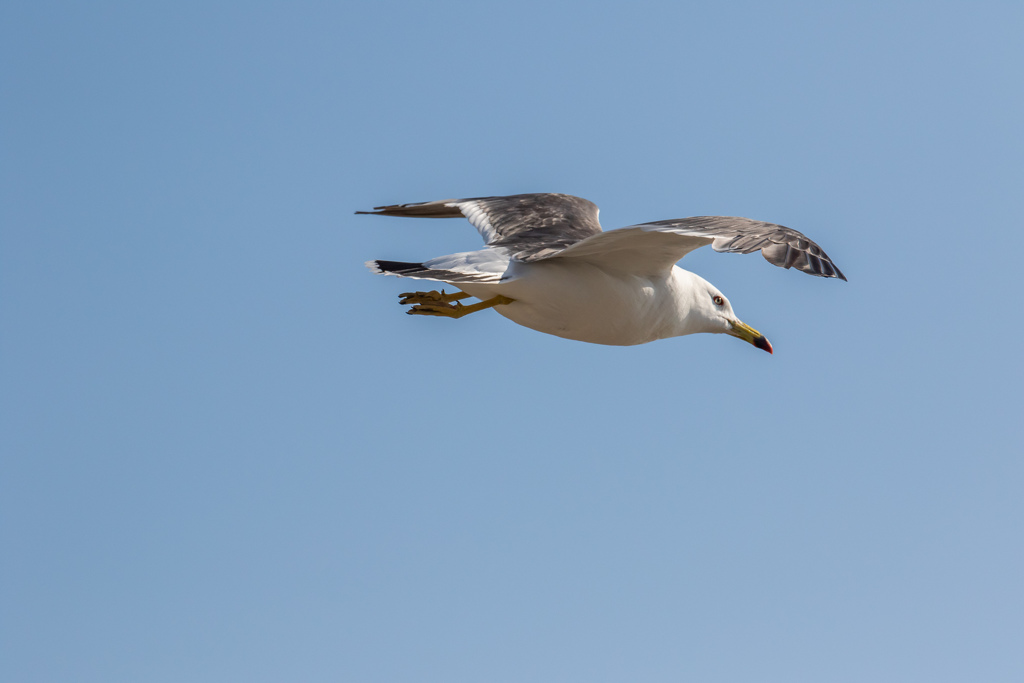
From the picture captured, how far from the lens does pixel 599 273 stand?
9.08 meters

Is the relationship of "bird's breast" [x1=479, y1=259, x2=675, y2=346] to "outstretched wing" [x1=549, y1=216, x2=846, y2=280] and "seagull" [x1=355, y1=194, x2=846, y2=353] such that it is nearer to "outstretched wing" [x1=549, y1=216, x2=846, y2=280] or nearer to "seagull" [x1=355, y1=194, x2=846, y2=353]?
"seagull" [x1=355, y1=194, x2=846, y2=353]

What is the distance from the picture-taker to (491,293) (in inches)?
352

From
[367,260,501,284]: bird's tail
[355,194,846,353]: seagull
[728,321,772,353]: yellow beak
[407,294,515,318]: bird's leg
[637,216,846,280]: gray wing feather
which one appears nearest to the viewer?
[637,216,846,280]: gray wing feather

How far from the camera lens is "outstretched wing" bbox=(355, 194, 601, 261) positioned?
9.70 m

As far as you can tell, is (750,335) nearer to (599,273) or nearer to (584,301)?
(599,273)

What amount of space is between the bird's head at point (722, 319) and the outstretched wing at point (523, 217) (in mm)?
1252

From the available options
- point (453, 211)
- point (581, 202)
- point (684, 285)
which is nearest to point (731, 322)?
point (684, 285)

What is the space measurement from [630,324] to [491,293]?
1292mm

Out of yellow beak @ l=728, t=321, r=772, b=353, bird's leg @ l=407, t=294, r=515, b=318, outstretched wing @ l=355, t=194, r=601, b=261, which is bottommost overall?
yellow beak @ l=728, t=321, r=772, b=353

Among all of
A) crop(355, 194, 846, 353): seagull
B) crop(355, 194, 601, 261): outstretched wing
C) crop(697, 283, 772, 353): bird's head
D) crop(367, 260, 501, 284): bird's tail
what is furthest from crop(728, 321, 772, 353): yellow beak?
crop(367, 260, 501, 284): bird's tail

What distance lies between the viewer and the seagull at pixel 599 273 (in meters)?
7.85

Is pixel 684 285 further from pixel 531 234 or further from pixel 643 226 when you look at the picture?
pixel 643 226

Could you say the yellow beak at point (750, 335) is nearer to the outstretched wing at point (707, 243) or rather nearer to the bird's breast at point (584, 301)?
the bird's breast at point (584, 301)

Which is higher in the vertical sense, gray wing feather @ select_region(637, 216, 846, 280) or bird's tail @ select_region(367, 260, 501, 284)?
gray wing feather @ select_region(637, 216, 846, 280)
